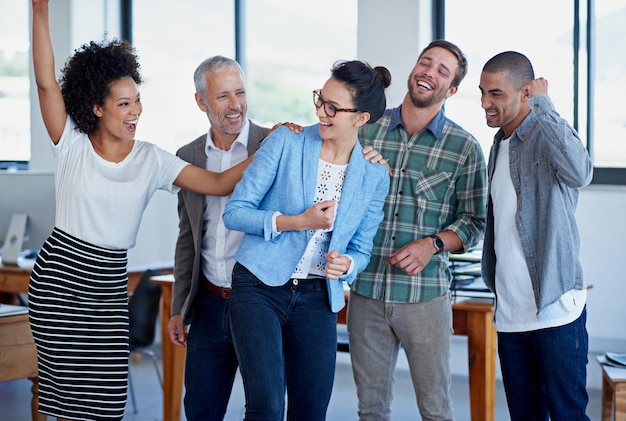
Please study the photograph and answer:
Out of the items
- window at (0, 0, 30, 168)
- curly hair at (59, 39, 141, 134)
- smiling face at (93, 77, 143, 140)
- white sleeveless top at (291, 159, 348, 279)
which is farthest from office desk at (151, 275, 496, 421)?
window at (0, 0, 30, 168)

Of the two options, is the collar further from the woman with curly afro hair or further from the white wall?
the white wall

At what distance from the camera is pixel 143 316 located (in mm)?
4680

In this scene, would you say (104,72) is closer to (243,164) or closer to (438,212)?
(243,164)

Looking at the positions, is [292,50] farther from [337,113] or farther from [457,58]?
[337,113]

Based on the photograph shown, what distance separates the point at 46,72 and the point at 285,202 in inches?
33.3

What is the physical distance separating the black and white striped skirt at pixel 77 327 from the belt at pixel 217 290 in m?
0.31

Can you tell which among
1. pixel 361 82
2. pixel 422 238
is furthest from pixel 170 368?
pixel 361 82

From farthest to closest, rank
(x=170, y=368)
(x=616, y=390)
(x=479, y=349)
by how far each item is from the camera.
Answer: (x=170, y=368), (x=479, y=349), (x=616, y=390)

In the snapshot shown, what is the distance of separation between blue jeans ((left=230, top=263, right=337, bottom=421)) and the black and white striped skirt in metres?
0.53

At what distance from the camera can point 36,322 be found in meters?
2.68

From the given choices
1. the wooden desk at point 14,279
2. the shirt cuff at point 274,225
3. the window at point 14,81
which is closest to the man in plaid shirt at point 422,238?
the shirt cuff at point 274,225

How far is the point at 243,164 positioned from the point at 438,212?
707 millimetres

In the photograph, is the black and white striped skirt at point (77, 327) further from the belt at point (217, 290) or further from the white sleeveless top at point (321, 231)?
the white sleeveless top at point (321, 231)

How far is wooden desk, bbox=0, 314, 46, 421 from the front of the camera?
3.66 meters
